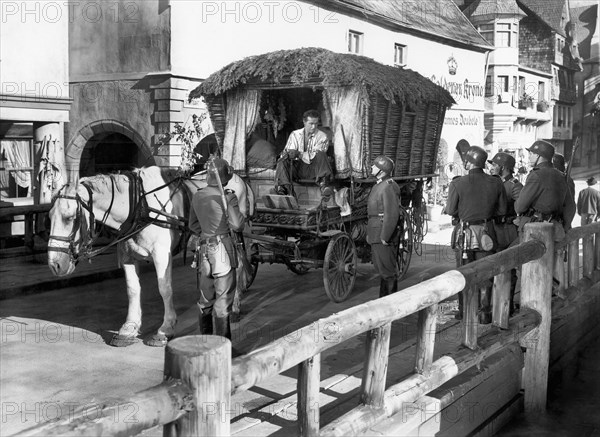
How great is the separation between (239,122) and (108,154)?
10266 mm

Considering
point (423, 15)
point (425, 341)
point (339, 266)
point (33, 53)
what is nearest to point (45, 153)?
point (33, 53)

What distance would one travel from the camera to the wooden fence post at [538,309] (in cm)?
694

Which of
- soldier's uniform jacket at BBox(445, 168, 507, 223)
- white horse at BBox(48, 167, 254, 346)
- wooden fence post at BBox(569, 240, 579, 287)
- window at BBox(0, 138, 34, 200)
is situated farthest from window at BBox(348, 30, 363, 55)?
white horse at BBox(48, 167, 254, 346)

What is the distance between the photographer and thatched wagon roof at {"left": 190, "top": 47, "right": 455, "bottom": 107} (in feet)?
32.7

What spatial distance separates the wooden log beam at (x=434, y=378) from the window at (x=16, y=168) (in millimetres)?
13047

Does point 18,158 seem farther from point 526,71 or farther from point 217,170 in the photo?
point 526,71

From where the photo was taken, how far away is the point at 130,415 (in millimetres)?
2867

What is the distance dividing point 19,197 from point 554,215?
495 inches

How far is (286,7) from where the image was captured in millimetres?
20453

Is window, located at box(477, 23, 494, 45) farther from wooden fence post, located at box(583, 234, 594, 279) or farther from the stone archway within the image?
wooden fence post, located at box(583, 234, 594, 279)

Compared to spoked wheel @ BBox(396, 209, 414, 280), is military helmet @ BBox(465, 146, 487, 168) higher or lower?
higher

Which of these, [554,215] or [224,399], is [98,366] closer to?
[224,399]

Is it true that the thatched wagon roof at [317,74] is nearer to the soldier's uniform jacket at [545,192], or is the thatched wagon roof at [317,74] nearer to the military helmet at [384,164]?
the military helmet at [384,164]

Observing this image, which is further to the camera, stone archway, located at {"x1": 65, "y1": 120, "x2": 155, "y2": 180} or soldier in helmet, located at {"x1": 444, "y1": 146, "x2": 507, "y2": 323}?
stone archway, located at {"x1": 65, "y1": 120, "x2": 155, "y2": 180}
